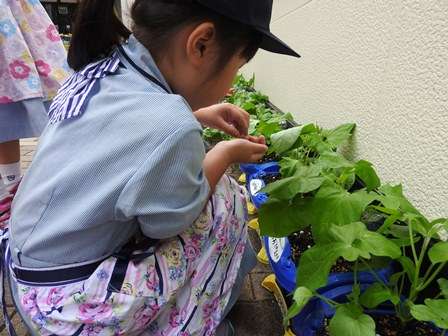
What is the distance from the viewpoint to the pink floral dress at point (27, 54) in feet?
5.05

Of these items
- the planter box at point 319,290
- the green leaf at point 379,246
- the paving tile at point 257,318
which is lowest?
the paving tile at point 257,318

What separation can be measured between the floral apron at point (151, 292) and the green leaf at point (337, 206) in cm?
23

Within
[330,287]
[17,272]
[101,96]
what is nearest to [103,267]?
[17,272]

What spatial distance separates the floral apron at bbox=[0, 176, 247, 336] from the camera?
75cm

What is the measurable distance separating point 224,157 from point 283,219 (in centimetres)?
21

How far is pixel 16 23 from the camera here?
157 cm

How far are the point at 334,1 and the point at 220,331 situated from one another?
136 centimetres

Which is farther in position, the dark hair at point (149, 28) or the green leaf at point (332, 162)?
the green leaf at point (332, 162)

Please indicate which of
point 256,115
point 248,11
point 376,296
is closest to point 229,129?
point 248,11

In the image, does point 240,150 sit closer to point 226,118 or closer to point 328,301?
point 226,118

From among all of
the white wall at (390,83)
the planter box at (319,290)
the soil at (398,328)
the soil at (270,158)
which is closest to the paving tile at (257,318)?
the planter box at (319,290)

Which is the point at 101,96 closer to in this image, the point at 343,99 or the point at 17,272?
A: the point at 17,272

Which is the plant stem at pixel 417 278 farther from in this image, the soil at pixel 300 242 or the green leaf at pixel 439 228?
the soil at pixel 300 242

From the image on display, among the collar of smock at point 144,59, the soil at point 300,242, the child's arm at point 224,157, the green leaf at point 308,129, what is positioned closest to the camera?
the collar of smock at point 144,59
